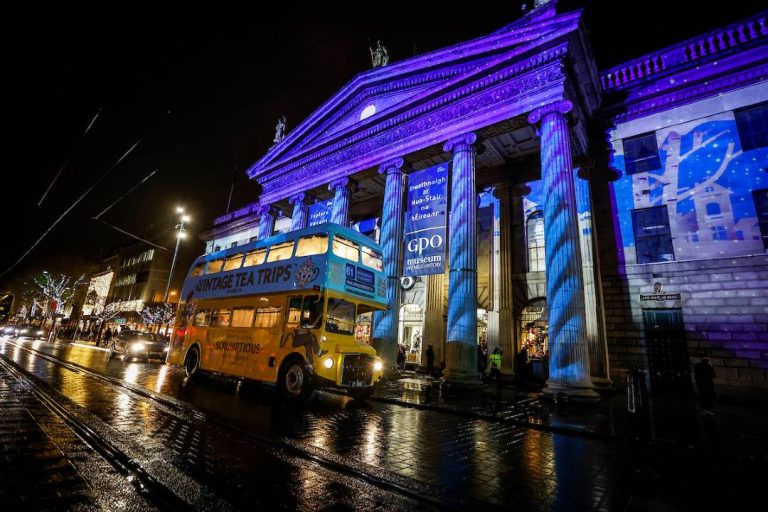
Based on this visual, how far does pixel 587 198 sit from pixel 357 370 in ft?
41.1

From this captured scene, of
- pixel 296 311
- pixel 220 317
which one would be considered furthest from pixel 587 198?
pixel 220 317

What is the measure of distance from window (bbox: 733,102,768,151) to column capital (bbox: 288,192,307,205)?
20245mm

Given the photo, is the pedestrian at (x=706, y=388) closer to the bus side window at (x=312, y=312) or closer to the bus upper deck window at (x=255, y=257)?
the bus side window at (x=312, y=312)

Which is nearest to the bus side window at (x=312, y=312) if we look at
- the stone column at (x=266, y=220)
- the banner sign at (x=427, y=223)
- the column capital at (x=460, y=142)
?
the banner sign at (x=427, y=223)

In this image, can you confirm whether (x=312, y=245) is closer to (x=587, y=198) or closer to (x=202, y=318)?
(x=202, y=318)

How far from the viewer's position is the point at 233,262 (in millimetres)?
12570

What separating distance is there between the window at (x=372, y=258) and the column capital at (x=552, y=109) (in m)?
8.05

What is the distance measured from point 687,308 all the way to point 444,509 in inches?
574

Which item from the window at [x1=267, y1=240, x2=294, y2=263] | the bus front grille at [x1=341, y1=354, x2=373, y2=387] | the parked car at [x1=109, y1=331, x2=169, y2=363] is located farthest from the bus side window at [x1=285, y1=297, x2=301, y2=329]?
the parked car at [x1=109, y1=331, x2=169, y2=363]

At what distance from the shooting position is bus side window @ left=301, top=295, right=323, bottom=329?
932 cm

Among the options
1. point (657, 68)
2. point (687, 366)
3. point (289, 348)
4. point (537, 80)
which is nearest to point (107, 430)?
point (289, 348)

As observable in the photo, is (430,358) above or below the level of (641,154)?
below

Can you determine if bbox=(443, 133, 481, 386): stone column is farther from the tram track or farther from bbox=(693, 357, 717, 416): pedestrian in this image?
the tram track

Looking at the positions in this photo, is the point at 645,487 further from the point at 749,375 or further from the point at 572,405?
the point at 749,375
